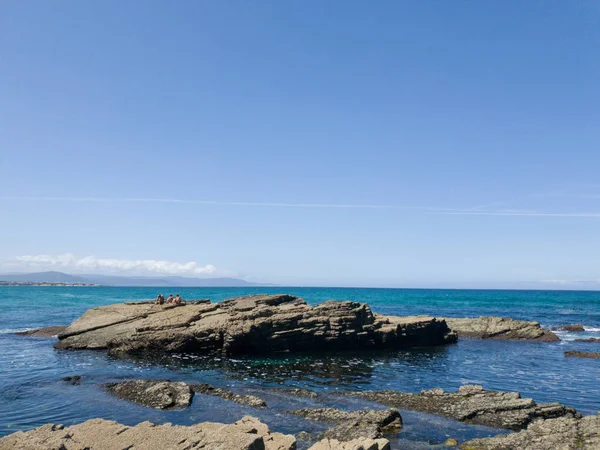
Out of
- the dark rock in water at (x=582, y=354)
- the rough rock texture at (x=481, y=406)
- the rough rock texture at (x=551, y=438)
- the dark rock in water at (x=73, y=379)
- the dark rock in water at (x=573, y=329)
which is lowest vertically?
the dark rock in water at (x=573, y=329)

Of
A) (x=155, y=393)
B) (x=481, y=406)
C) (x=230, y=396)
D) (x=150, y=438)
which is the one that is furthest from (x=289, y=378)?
(x=150, y=438)

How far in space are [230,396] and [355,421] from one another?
8.01 meters

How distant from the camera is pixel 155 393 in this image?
2166 centimetres

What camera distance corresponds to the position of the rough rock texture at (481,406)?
62.3ft

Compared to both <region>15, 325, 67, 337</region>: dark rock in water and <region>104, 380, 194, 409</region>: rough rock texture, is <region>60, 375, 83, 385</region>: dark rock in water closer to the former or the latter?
<region>104, 380, 194, 409</region>: rough rock texture

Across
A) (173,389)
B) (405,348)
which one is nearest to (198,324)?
(173,389)

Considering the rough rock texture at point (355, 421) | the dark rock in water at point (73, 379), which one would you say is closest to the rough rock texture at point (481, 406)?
the rough rock texture at point (355, 421)

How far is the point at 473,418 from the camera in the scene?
762 inches

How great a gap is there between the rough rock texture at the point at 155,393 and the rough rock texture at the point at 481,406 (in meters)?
9.53

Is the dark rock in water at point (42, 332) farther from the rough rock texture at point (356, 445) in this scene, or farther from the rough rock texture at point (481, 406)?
the rough rock texture at point (356, 445)

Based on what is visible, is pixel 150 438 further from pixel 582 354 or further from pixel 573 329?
pixel 573 329

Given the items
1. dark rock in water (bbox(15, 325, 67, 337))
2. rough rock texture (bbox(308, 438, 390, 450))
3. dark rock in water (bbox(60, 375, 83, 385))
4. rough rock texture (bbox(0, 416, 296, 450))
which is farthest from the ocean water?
rough rock texture (bbox(0, 416, 296, 450))

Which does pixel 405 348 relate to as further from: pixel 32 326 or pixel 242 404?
pixel 32 326

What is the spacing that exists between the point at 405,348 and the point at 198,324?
2131cm
